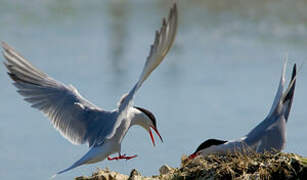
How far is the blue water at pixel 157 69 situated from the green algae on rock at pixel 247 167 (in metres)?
1.68

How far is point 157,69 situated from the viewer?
9.91 metres

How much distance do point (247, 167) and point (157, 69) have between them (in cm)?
551

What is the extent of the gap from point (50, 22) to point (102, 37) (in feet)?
3.30

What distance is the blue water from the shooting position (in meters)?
7.09

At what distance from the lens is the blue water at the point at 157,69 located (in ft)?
23.3

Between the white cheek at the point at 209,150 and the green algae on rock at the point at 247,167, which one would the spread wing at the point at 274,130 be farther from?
the green algae on rock at the point at 247,167

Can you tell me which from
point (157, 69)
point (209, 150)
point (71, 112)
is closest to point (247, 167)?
point (209, 150)

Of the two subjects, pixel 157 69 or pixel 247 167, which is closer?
pixel 247 167

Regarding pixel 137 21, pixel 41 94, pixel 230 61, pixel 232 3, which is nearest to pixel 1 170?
pixel 41 94

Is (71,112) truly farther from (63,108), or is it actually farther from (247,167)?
(247,167)

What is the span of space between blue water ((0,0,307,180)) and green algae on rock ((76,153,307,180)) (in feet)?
5.52

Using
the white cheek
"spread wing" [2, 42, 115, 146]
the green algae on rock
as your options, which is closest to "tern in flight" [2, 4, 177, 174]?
"spread wing" [2, 42, 115, 146]

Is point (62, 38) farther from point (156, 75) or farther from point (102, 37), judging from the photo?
point (156, 75)

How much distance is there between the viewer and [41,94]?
5918mm
